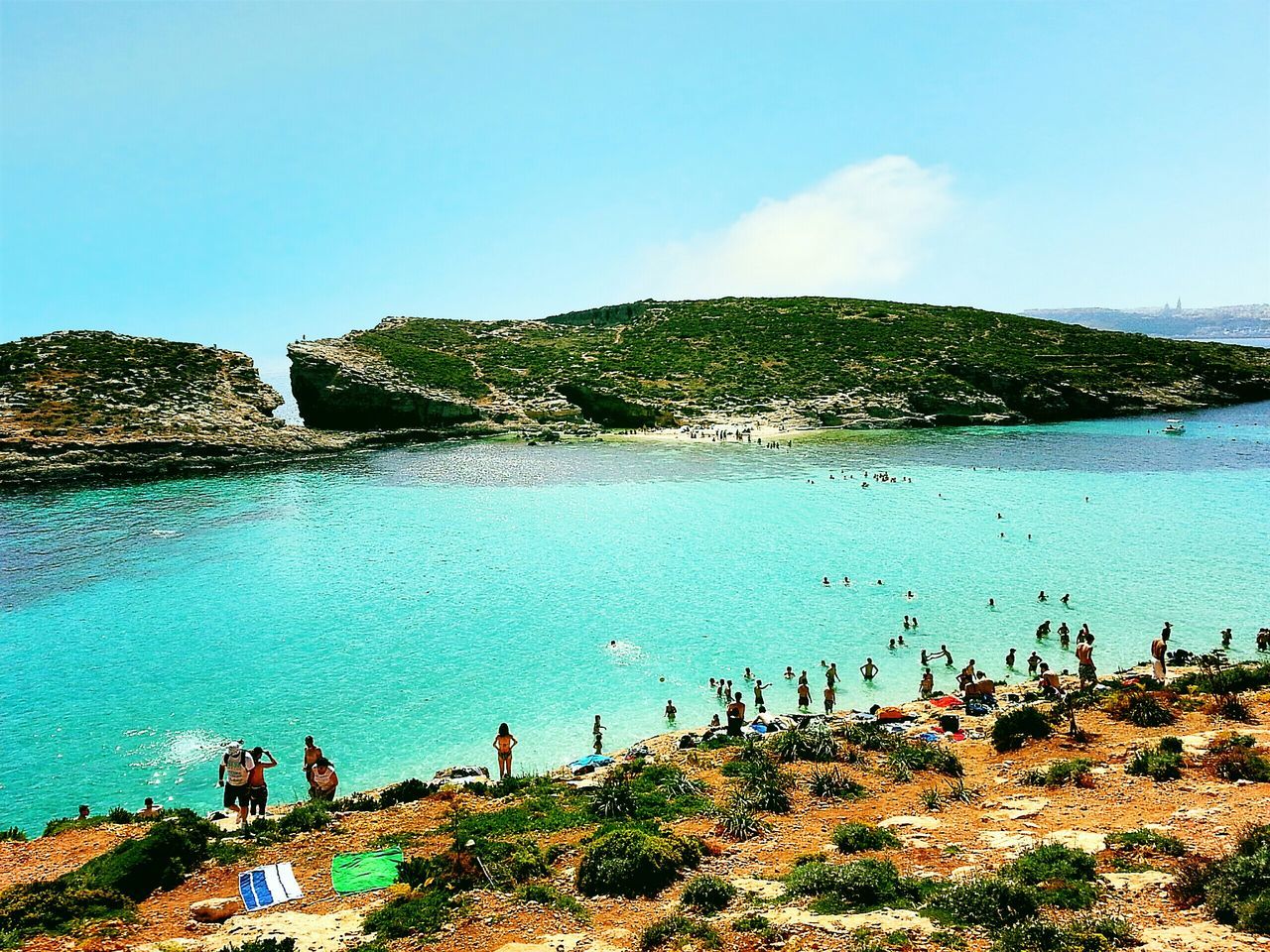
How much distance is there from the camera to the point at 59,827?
54.2 ft

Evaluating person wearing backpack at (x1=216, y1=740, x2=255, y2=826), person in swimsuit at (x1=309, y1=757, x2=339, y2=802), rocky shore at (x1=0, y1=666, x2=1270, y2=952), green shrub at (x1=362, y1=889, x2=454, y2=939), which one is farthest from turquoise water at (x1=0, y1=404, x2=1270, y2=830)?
green shrub at (x1=362, y1=889, x2=454, y2=939)

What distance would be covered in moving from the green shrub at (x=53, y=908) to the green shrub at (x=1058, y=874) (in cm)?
1445

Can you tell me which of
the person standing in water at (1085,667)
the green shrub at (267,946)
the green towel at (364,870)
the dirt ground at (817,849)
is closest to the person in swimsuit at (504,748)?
the dirt ground at (817,849)

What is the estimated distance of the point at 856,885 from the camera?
1083 cm

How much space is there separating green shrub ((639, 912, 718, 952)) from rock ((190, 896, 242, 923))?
23.2 ft

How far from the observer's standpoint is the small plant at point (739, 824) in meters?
13.9

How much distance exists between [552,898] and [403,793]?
663 cm

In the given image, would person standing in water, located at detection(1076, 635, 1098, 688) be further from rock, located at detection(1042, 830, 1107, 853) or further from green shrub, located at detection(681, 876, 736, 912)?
green shrub, located at detection(681, 876, 736, 912)

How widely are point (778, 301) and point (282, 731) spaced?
12273cm

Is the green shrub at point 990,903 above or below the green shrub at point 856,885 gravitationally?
above

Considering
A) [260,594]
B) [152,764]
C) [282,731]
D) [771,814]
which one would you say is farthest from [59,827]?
[260,594]

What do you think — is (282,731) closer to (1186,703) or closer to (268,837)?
(268,837)

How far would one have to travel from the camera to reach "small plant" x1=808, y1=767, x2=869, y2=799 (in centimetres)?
1552

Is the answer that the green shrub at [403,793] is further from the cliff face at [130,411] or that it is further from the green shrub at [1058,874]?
the cliff face at [130,411]
